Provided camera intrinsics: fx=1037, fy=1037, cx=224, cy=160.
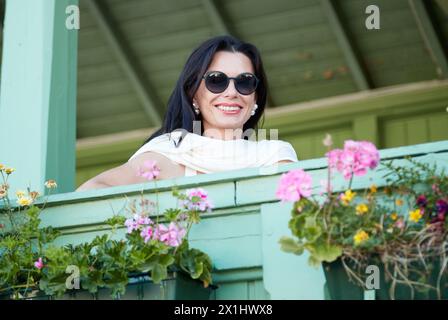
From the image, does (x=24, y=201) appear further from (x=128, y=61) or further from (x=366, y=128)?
(x=366, y=128)

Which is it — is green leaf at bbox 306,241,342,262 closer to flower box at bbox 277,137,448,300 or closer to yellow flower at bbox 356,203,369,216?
flower box at bbox 277,137,448,300

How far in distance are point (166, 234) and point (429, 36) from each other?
390cm

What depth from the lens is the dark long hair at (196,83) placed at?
13.1ft

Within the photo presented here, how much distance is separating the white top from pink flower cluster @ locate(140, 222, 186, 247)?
2.15 feet

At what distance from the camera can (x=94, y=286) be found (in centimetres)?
305

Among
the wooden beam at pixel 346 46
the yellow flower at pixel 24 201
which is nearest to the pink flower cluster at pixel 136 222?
the yellow flower at pixel 24 201

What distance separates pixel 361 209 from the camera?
2.78 metres

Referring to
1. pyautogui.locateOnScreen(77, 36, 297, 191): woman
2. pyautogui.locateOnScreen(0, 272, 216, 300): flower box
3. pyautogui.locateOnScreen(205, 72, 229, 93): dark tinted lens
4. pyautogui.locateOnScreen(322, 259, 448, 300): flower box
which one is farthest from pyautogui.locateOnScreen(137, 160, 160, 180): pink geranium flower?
pyautogui.locateOnScreen(205, 72, 229, 93): dark tinted lens

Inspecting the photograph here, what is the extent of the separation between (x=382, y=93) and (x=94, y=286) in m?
4.27

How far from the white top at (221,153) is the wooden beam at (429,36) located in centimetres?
286

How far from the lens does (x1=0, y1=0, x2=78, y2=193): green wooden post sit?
3822 mm

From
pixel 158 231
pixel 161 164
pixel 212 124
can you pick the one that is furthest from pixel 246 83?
pixel 158 231

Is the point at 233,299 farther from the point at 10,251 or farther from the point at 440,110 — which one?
the point at 440,110
